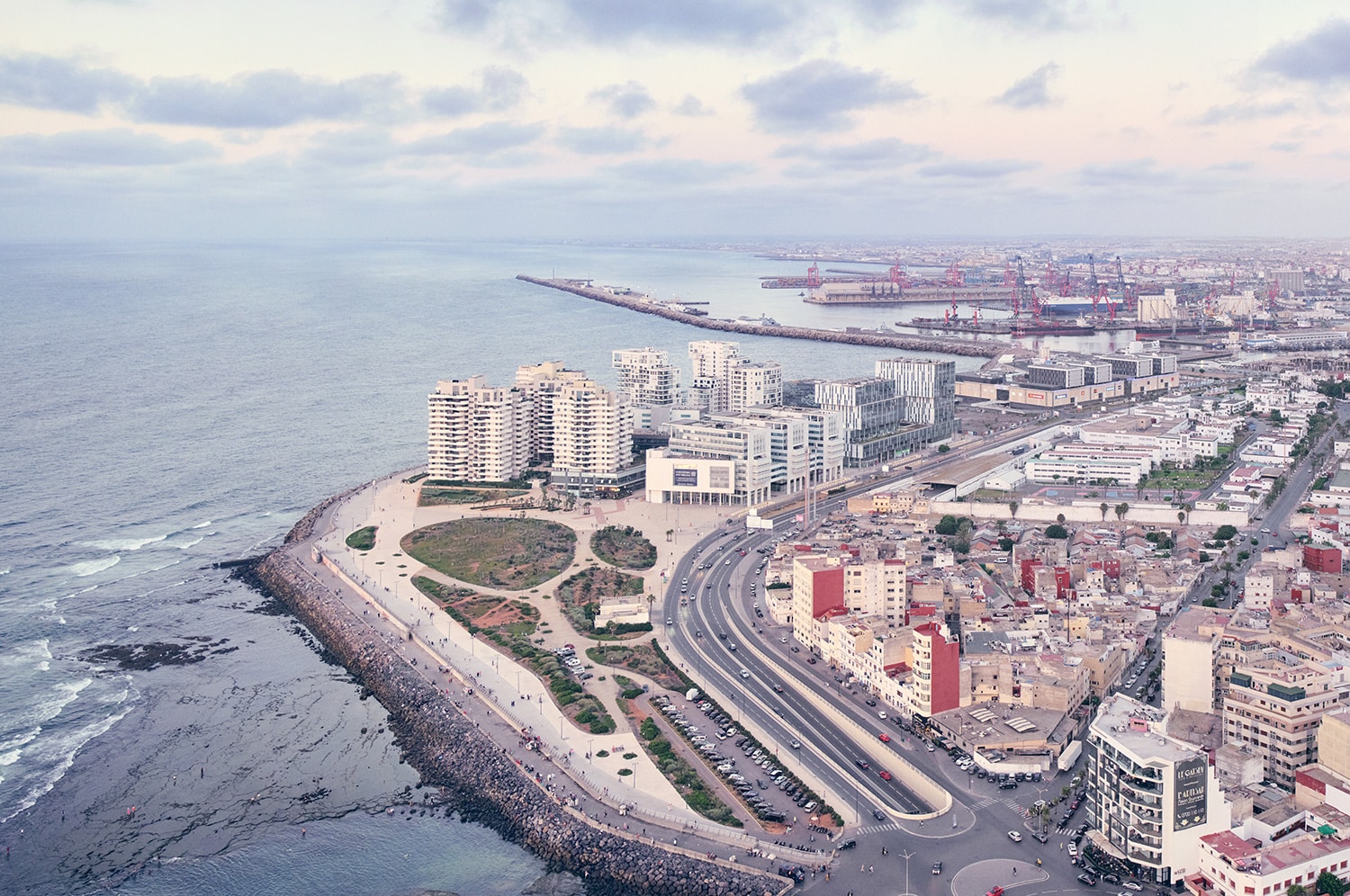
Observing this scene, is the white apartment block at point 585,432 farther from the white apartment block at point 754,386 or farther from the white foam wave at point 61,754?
the white foam wave at point 61,754

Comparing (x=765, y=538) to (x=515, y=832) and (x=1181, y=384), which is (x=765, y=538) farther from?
(x=1181, y=384)

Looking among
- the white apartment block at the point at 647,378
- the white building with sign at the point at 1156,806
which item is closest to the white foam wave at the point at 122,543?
the white apartment block at the point at 647,378

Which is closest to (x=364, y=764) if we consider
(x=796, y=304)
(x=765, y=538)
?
(x=765, y=538)

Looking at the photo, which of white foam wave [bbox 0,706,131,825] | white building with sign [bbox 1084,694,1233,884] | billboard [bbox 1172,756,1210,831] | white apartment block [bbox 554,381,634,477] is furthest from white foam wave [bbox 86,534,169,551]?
billboard [bbox 1172,756,1210,831]

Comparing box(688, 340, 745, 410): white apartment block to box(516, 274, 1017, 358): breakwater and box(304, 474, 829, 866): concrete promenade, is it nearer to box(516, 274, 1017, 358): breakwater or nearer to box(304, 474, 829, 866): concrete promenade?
box(304, 474, 829, 866): concrete promenade

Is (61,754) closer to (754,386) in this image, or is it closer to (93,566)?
(93,566)
